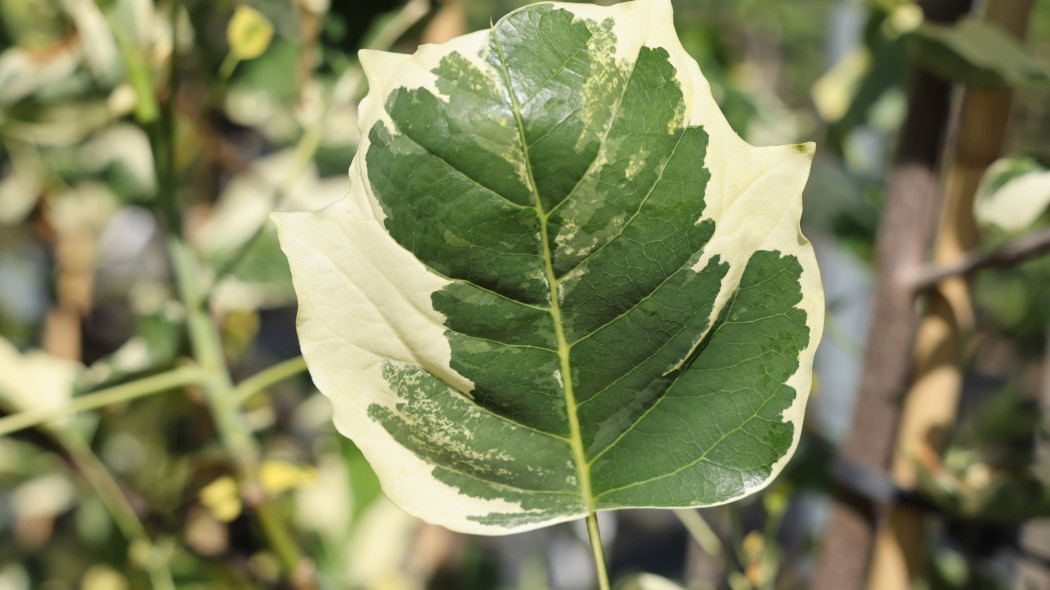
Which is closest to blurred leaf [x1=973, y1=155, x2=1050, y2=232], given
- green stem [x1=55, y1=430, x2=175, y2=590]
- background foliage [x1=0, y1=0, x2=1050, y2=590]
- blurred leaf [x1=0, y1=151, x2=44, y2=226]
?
background foliage [x1=0, y1=0, x2=1050, y2=590]

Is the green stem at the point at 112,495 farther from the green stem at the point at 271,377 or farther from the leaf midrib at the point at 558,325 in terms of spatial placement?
the leaf midrib at the point at 558,325

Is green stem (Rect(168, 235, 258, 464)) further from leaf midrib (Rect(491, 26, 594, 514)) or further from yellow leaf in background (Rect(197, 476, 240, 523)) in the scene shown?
leaf midrib (Rect(491, 26, 594, 514))

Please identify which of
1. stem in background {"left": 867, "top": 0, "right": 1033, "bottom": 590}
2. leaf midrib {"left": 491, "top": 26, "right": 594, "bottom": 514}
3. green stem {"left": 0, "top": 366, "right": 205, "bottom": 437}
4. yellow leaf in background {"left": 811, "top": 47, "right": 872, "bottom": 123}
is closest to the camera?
leaf midrib {"left": 491, "top": 26, "right": 594, "bottom": 514}

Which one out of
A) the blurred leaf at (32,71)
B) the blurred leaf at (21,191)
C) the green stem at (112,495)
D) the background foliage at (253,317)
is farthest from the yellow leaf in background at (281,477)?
the blurred leaf at (21,191)

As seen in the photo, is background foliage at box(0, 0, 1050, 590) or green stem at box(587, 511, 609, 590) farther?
background foliage at box(0, 0, 1050, 590)

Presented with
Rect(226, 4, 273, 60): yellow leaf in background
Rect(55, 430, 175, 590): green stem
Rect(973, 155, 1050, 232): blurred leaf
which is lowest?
Rect(55, 430, 175, 590): green stem

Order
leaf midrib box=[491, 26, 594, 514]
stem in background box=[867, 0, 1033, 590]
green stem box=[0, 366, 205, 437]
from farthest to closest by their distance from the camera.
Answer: stem in background box=[867, 0, 1033, 590]
green stem box=[0, 366, 205, 437]
leaf midrib box=[491, 26, 594, 514]
